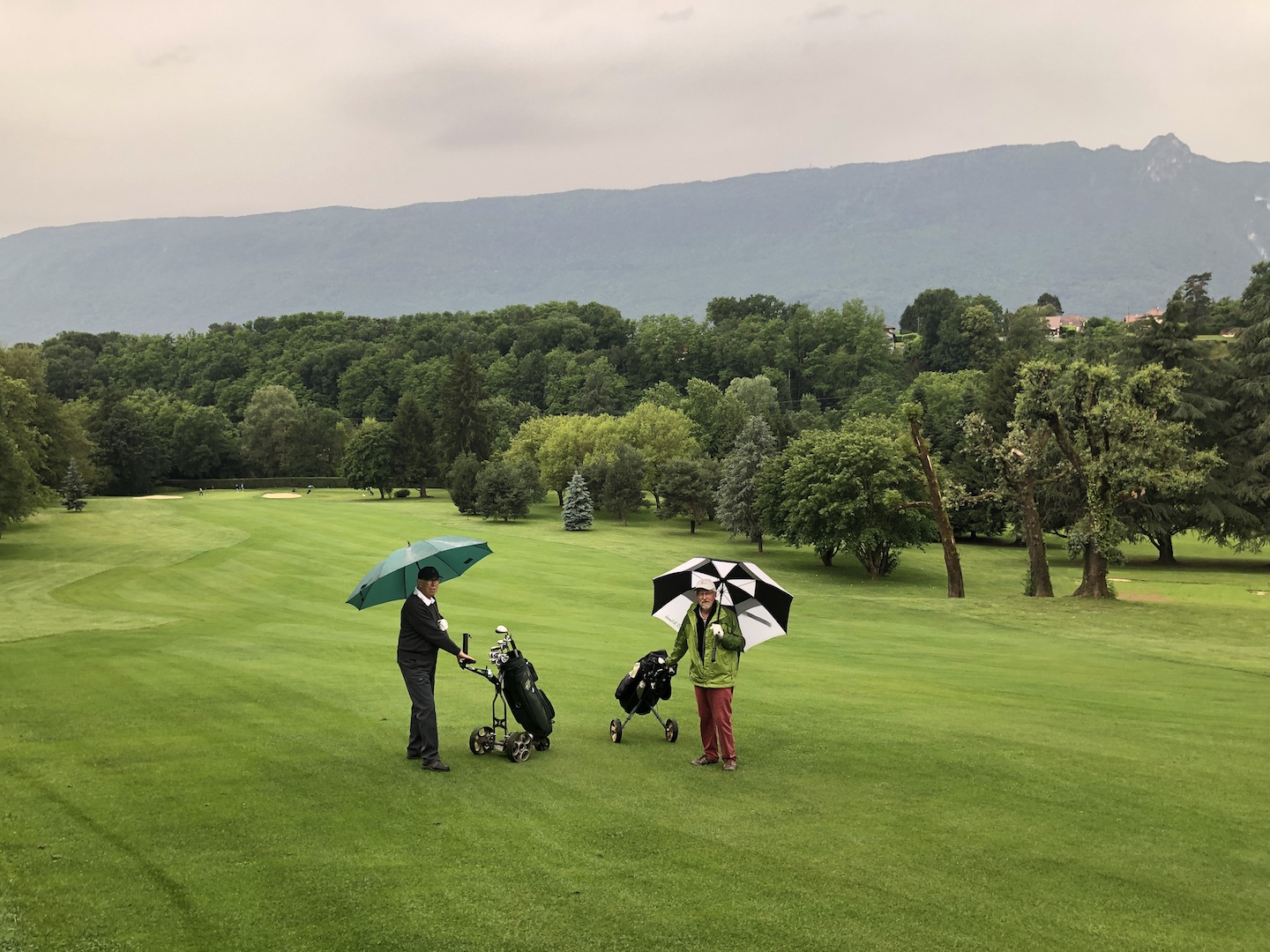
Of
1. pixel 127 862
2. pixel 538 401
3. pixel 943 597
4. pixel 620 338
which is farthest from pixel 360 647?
pixel 620 338

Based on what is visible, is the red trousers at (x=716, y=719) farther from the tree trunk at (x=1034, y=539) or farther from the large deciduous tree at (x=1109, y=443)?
the tree trunk at (x=1034, y=539)

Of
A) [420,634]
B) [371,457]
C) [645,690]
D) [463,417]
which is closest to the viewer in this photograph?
[420,634]

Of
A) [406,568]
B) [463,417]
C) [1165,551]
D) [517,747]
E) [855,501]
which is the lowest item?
[1165,551]

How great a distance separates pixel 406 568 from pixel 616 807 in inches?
155

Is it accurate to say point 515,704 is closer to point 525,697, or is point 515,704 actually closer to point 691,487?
point 525,697

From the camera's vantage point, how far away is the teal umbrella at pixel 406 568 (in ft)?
38.1

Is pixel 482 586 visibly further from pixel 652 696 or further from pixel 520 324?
pixel 520 324

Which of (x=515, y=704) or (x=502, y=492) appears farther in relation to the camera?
(x=502, y=492)

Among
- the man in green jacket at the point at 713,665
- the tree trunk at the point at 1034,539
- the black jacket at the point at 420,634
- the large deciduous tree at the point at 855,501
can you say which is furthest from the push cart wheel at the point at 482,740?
the large deciduous tree at the point at 855,501

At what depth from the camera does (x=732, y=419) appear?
363 ft

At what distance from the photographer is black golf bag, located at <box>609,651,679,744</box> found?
1261 centimetres

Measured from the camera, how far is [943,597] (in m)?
42.4

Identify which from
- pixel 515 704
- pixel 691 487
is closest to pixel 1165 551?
pixel 691 487

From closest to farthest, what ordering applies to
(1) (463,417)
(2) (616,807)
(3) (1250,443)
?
(2) (616,807) → (3) (1250,443) → (1) (463,417)
